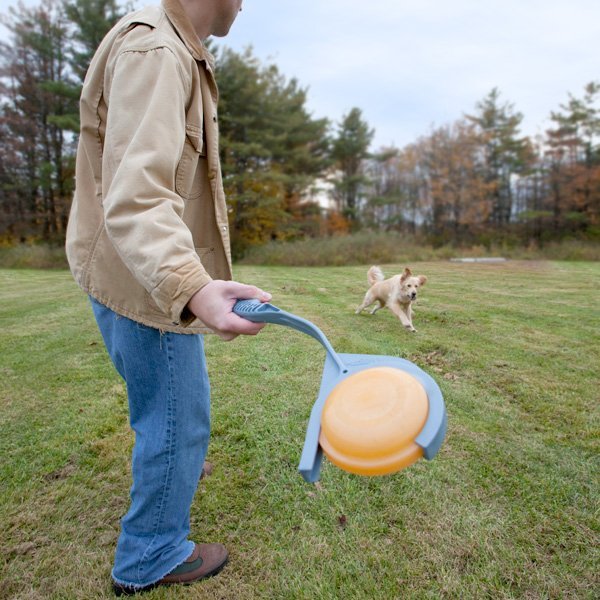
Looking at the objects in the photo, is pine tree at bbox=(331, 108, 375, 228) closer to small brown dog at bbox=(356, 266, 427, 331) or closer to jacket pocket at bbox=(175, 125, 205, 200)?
small brown dog at bbox=(356, 266, 427, 331)

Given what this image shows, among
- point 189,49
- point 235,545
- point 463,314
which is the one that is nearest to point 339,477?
point 235,545

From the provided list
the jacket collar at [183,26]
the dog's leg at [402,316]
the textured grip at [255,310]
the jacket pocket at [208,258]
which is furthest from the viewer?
the dog's leg at [402,316]

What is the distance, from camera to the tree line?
2086 cm

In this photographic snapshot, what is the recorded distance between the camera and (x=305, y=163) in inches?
1018

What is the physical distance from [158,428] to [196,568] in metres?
0.62

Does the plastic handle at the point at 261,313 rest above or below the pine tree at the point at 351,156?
below

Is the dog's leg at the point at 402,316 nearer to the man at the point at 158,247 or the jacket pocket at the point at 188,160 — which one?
the man at the point at 158,247

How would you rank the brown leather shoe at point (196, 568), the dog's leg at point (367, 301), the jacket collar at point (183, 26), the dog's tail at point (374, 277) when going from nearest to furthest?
the jacket collar at point (183, 26) < the brown leather shoe at point (196, 568) < the dog's leg at point (367, 301) < the dog's tail at point (374, 277)

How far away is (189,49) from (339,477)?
1.87 metres

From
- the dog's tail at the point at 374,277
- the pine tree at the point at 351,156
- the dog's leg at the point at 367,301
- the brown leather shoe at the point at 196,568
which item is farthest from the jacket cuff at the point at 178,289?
the pine tree at the point at 351,156

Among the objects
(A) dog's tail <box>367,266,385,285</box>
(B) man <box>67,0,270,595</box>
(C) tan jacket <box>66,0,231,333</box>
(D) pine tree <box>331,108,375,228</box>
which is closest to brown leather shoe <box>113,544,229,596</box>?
(B) man <box>67,0,270,595</box>

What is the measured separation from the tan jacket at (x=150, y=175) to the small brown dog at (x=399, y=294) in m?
4.58

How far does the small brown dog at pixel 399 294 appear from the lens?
19.1 feet

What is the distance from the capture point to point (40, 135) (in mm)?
21531
